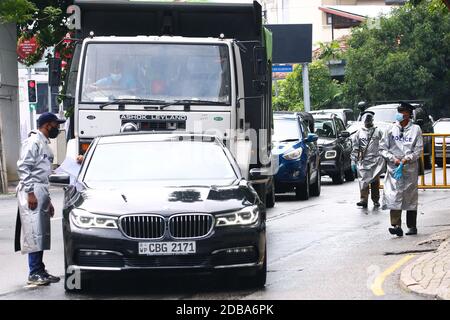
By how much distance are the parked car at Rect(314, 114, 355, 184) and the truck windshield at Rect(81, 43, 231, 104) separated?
43.5 feet

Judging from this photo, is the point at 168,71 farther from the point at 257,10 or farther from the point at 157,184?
the point at 157,184

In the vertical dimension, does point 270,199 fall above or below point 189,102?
below

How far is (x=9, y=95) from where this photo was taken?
1361 inches

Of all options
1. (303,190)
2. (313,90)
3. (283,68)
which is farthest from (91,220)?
(313,90)

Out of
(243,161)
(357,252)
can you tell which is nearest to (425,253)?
(357,252)

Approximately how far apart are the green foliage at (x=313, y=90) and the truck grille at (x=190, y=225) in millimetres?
51123

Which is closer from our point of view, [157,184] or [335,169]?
[157,184]

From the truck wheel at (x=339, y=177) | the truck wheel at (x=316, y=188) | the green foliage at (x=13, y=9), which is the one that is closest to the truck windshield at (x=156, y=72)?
the truck wheel at (x=316, y=188)

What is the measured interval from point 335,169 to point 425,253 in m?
16.4

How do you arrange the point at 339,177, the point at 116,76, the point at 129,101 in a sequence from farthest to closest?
the point at 339,177 → the point at 116,76 → the point at 129,101

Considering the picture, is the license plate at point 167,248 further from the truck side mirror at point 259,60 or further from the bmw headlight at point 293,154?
the bmw headlight at point 293,154

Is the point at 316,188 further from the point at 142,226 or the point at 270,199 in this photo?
the point at 142,226

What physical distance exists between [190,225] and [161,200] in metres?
0.41
